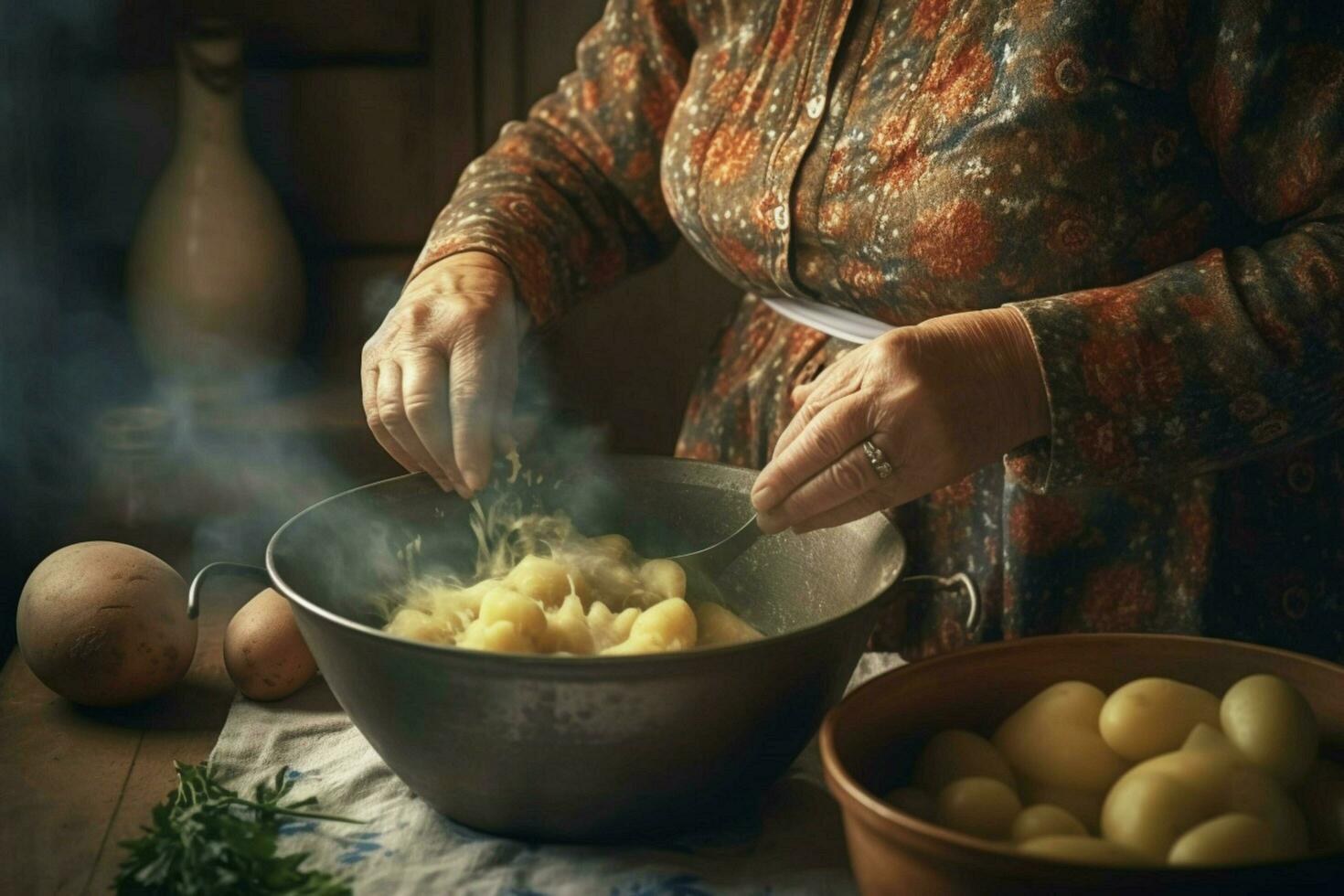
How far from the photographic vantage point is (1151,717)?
809mm

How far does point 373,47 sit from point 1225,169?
131 cm

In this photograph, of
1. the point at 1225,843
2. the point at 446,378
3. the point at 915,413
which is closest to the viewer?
the point at 1225,843

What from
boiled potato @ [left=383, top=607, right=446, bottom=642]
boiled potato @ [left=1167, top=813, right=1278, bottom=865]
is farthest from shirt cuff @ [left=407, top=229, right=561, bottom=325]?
boiled potato @ [left=1167, top=813, right=1278, bottom=865]

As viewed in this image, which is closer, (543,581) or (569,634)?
(569,634)

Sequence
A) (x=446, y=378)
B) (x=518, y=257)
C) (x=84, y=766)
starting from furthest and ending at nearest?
(x=518, y=257) < (x=446, y=378) < (x=84, y=766)

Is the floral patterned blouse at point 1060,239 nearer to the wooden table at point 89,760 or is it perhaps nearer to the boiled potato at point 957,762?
the boiled potato at point 957,762

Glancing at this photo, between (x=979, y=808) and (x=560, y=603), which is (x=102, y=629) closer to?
(x=560, y=603)

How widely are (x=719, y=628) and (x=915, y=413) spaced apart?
248 millimetres

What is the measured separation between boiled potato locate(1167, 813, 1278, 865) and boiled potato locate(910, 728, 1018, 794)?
0.14 meters

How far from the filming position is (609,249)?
64.6 inches

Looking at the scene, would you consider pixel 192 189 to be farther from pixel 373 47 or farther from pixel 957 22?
pixel 957 22

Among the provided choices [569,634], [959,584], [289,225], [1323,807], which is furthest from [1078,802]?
[289,225]

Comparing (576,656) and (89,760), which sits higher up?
(576,656)

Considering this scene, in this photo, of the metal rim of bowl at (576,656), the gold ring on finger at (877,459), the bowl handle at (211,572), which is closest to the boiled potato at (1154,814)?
the metal rim of bowl at (576,656)
